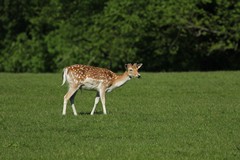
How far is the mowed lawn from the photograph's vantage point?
1279 cm

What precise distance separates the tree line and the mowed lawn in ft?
58.7

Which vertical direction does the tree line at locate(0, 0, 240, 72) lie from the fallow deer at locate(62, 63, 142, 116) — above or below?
below

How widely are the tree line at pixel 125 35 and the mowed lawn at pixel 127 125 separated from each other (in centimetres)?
1789

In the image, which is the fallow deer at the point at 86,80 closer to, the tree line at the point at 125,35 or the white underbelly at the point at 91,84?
the white underbelly at the point at 91,84

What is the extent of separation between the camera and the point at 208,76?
32.4 m

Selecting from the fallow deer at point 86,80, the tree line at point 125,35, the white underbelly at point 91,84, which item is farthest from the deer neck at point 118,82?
the tree line at point 125,35

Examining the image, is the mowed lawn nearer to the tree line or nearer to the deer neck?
the deer neck

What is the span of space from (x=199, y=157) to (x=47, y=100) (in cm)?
1139

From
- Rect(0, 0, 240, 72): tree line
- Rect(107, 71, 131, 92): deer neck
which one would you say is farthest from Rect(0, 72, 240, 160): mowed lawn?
Rect(0, 0, 240, 72): tree line

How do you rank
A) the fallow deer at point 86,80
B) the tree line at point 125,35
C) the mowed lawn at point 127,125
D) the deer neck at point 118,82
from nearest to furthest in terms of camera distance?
the mowed lawn at point 127,125 < the fallow deer at point 86,80 < the deer neck at point 118,82 < the tree line at point 125,35

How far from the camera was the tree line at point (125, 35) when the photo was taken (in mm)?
44688

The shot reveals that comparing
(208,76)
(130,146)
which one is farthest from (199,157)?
Answer: (208,76)

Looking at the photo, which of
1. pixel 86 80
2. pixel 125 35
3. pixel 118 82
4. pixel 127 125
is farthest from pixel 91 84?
pixel 125 35

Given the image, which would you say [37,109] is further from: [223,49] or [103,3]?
[103,3]
